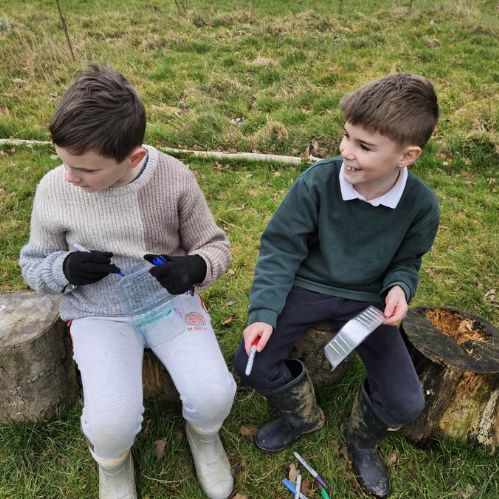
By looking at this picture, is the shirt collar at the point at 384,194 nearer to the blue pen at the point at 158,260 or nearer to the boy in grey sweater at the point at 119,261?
the boy in grey sweater at the point at 119,261

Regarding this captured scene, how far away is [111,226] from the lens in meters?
2.23

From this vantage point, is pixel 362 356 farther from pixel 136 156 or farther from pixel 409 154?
pixel 136 156

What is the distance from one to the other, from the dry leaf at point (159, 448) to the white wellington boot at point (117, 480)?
22cm

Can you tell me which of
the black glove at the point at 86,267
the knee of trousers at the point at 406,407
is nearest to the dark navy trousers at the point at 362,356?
the knee of trousers at the point at 406,407

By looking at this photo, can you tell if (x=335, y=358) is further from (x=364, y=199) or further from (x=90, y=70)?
(x=90, y=70)

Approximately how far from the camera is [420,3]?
11.9m

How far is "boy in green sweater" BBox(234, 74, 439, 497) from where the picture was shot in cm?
220

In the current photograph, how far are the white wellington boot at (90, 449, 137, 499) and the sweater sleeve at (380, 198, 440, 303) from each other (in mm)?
1446

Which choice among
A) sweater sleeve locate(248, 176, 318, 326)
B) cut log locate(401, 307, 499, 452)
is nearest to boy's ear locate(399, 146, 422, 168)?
sweater sleeve locate(248, 176, 318, 326)

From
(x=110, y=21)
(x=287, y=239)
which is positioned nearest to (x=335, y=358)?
(x=287, y=239)

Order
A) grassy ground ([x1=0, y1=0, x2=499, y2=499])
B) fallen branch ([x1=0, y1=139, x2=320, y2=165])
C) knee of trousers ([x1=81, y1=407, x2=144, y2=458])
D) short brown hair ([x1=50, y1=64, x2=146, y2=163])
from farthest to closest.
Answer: fallen branch ([x1=0, y1=139, x2=320, y2=165]) → grassy ground ([x1=0, y1=0, x2=499, y2=499]) → knee of trousers ([x1=81, y1=407, x2=144, y2=458]) → short brown hair ([x1=50, y1=64, x2=146, y2=163])

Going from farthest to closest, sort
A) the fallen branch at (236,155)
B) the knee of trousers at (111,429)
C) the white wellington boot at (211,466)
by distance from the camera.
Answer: the fallen branch at (236,155) → the white wellington boot at (211,466) → the knee of trousers at (111,429)

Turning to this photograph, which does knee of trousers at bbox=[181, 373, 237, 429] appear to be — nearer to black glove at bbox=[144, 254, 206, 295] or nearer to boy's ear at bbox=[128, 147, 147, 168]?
black glove at bbox=[144, 254, 206, 295]

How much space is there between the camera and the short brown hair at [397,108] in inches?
83.4
